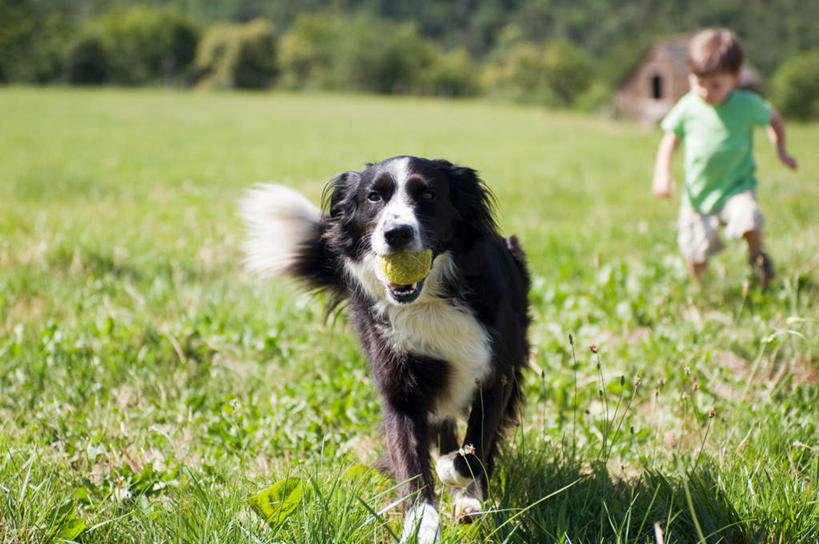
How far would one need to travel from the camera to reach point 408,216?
2.33m

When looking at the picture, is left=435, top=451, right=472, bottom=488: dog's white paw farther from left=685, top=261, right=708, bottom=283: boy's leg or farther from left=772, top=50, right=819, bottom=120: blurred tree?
left=772, top=50, right=819, bottom=120: blurred tree

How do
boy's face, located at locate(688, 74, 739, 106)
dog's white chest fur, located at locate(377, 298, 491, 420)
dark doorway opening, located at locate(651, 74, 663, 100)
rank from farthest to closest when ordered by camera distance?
dark doorway opening, located at locate(651, 74, 663, 100)
boy's face, located at locate(688, 74, 739, 106)
dog's white chest fur, located at locate(377, 298, 491, 420)

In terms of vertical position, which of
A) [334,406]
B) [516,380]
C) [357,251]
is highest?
[357,251]

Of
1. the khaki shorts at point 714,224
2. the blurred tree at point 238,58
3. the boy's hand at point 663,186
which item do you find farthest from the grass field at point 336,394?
the blurred tree at point 238,58

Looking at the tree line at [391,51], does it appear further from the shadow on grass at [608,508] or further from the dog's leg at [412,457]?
the dog's leg at [412,457]

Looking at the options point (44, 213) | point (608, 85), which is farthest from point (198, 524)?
point (608, 85)

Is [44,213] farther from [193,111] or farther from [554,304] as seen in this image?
[193,111]

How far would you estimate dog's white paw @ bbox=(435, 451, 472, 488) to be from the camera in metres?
2.36

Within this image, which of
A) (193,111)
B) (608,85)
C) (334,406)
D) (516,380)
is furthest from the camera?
(608,85)

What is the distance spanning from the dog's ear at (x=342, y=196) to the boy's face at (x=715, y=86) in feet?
9.56

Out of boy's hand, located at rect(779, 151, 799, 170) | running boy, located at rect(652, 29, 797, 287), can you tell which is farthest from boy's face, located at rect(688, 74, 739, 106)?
boy's hand, located at rect(779, 151, 799, 170)

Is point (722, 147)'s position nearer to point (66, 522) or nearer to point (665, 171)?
point (665, 171)

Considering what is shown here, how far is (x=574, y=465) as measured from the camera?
8.25 feet

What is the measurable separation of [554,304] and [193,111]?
3243 cm
